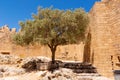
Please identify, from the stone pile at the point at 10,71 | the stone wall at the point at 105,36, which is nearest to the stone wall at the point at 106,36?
the stone wall at the point at 105,36

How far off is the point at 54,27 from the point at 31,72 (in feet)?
12.0

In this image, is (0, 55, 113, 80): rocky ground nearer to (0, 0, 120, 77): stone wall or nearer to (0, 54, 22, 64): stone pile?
(0, 54, 22, 64): stone pile

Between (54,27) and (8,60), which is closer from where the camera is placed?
(54,27)

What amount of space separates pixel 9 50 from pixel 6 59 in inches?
210

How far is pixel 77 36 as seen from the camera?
46.1 ft

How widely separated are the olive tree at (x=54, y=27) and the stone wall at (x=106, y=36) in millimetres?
1081

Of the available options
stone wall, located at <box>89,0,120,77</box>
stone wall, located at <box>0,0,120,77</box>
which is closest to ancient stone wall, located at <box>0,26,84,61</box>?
stone wall, located at <box>0,0,120,77</box>

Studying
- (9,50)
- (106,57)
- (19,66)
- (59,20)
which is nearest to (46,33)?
(59,20)

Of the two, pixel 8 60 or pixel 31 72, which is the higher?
pixel 8 60

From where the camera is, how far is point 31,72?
13094mm

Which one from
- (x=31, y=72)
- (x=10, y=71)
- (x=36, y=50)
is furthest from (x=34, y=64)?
(x=36, y=50)

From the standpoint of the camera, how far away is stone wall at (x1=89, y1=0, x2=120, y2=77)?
41.9ft

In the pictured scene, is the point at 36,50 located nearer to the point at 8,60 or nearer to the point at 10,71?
the point at 8,60

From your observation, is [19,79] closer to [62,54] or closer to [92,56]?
[92,56]
